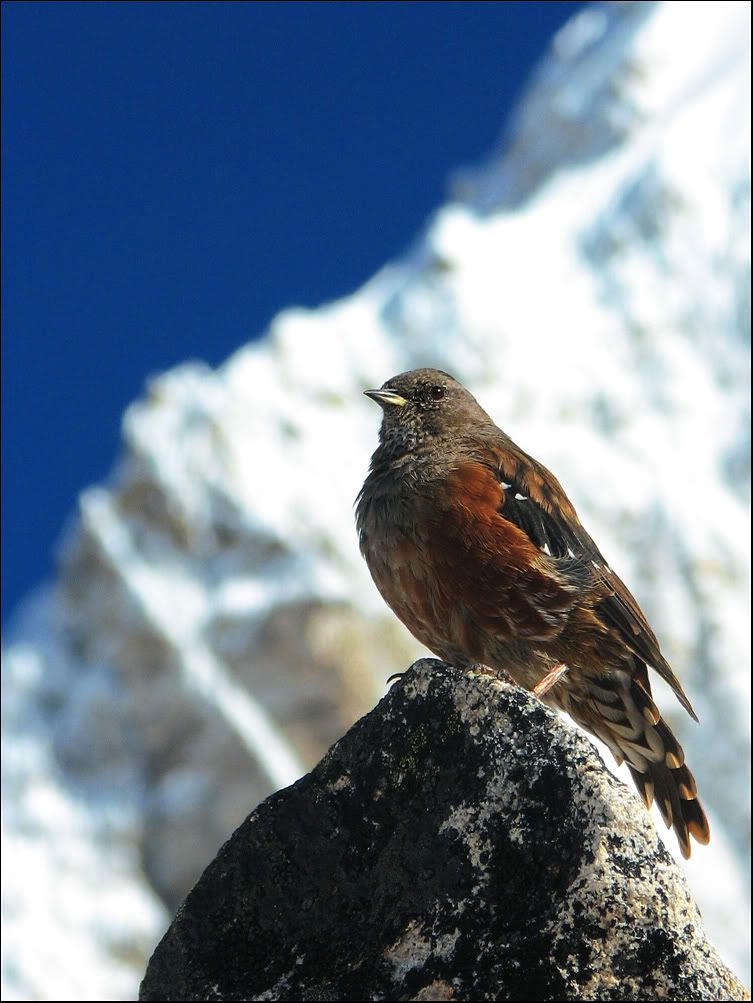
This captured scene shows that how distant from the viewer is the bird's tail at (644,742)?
6316 mm

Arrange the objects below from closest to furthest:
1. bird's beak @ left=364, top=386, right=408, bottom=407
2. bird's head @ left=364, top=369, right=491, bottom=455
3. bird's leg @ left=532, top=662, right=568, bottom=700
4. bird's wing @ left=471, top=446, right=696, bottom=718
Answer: bird's leg @ left=532, top=662, right=568, bottom=700 → bird's wing @ left=471, top=446, right=696, bottom=718 → bird's head @ left=364, top=369, right=491, bottom=455 → bird's beak @ left=364, top=386, right=408, bottom=407

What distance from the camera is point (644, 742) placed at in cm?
645

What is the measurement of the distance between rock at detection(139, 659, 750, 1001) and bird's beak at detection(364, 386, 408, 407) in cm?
366

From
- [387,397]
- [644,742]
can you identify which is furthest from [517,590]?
[387,397]

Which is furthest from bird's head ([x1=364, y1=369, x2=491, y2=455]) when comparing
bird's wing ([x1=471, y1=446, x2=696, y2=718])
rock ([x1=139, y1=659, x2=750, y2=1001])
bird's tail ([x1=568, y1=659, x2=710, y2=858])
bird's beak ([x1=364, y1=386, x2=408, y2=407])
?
rock ([x1=139, y1=659, x2=750, y2=1001])

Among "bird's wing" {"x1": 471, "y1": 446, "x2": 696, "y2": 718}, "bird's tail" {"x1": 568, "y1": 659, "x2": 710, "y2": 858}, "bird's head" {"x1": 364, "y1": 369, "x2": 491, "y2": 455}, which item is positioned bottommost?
"bird's tail" {"x1": 568, "y1": 659, "x2": 710, "y2": 858}

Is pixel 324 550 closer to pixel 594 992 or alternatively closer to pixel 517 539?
pixel 517 539

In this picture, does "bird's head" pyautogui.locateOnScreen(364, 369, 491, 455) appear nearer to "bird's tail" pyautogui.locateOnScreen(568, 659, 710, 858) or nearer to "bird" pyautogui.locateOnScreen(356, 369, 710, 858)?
"bird" pyautogui.locateOnScreen(356, 369, 710, 858)

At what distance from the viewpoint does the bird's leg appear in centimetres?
582

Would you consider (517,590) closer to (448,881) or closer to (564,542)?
(564,542)

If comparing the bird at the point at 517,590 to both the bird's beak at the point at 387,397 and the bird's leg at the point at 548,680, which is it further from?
the bird's beak at the point at 387,397

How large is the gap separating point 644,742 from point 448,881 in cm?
323

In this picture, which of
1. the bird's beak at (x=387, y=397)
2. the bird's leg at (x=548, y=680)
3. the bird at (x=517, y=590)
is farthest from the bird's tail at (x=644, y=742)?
the bird's beak at (x=387, y=397)

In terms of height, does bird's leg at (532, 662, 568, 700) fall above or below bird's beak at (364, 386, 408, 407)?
below
